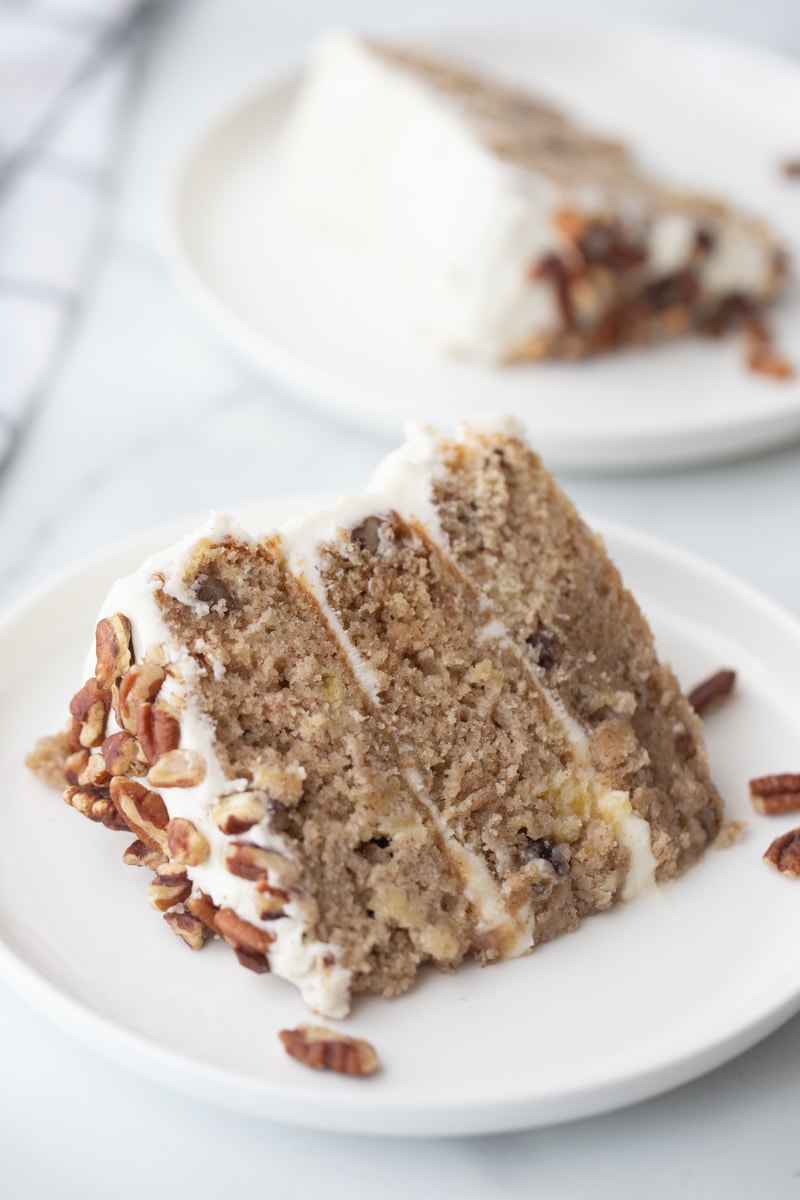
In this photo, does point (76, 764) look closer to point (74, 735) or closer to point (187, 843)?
point (74, 735)

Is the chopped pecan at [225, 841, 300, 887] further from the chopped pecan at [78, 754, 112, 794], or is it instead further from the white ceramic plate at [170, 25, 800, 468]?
the white ceramic plate at [170, 25, 800, 468]

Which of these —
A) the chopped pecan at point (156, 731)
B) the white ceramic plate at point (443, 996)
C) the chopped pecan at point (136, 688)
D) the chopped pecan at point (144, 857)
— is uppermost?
the chopped pecan at point (136, 688)

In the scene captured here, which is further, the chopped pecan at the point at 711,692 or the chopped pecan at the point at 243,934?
→ the chopped pecan at the point at 711,692

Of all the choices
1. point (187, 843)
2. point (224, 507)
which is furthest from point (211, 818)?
point (224, 507)

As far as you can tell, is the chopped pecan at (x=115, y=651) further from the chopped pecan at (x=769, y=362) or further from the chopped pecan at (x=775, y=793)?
the chopped pecan at (x=769, y=362)

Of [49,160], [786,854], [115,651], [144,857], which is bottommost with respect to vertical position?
[786,854]

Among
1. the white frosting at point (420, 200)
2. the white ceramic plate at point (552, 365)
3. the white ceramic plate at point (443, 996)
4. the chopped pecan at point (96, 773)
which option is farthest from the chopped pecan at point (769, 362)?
the chopped pecan at point (96, 773)

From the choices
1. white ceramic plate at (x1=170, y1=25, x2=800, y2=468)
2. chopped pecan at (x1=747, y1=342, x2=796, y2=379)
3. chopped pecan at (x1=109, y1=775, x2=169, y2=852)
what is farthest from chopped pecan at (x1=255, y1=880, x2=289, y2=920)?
chopped pecan at (x1=747, y1=342, x2=796, y2=379)
